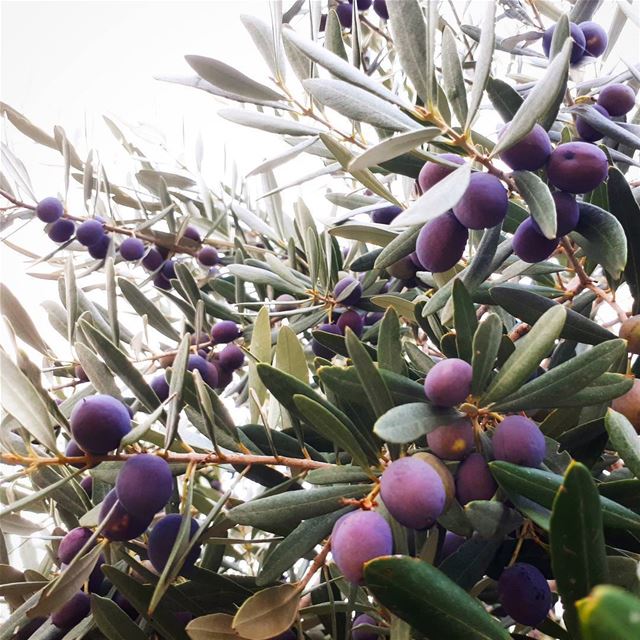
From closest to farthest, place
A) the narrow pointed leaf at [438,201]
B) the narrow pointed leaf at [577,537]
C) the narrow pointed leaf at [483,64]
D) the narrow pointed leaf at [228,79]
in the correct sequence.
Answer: the narrow pointed leaf at [577,537] < the narrow pointed leaf at [438,201] < the narrow pointed leaf at [483,64] < the narrow pointed leaf at [228,79]

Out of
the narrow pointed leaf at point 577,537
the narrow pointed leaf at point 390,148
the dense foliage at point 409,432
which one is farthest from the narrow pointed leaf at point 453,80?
the narrow pointed leaf at point 577,537

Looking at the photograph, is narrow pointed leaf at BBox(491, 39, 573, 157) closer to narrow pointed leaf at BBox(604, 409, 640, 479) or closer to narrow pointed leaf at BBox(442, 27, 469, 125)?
narrow pointed leaf at BBox(442, 27, 469, 125)

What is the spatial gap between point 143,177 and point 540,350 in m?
1.07

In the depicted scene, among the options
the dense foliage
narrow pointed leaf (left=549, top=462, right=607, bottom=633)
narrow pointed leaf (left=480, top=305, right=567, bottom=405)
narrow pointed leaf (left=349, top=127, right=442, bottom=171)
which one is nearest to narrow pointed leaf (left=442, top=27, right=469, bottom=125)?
the dense foliage

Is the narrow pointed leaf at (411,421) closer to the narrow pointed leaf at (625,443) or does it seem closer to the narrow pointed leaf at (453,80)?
the narrow pointed leaf at (625,443)

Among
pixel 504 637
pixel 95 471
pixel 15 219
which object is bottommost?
pixel 504 637

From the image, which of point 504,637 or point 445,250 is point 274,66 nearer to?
point 445,250

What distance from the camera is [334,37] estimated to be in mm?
930

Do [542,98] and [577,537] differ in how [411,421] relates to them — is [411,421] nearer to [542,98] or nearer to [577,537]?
[577,537]

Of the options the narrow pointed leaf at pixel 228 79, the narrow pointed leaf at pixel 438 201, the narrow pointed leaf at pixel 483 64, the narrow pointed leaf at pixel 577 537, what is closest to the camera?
the narrow pointed leaf at pixel 577 537

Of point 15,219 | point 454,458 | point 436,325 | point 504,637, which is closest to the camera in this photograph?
point 504,637

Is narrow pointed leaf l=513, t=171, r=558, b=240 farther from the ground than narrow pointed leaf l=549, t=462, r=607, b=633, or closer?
farther from the ground

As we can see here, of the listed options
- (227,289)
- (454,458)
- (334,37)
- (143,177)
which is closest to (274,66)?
(334,37)

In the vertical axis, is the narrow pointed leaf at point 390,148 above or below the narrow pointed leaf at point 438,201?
above
